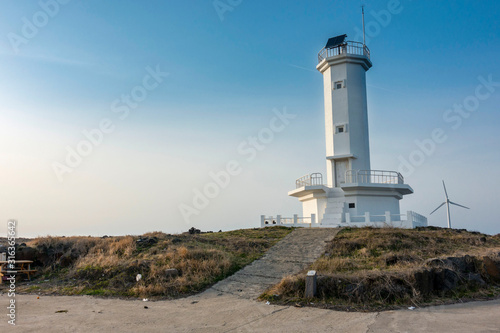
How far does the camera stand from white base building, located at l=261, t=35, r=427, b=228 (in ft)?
94.1

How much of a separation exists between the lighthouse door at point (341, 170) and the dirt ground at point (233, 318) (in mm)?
19638

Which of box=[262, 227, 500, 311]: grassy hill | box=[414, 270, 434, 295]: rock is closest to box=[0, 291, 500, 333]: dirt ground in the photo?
box=[262, 227, 500, 311]: grassy hill

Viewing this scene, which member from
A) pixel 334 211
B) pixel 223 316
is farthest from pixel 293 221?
pixel 223 316

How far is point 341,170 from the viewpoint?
3073cm

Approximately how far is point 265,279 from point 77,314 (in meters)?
6.16

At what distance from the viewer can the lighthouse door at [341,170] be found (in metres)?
30.5

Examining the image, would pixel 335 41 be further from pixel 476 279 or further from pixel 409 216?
pixel 476 279

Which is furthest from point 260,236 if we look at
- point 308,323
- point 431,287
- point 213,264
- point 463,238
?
point 308,323

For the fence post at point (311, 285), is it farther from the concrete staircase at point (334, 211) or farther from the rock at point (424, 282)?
the concrete staircase at point (334, 211)

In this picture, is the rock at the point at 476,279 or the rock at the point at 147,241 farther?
the rock at the point at 147,241

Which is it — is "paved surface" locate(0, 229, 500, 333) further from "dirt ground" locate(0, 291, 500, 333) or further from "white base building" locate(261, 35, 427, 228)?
"white base building" locate(261, 35, 427, 228)

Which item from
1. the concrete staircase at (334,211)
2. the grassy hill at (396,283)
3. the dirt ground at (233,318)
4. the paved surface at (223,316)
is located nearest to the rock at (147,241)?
the paved surface at (223,316)

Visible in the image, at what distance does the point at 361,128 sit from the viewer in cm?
3084

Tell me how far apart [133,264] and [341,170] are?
1945 centimetres
